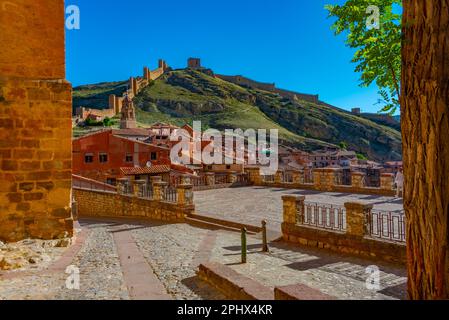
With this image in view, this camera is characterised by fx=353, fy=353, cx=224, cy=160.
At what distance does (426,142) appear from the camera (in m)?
2.93

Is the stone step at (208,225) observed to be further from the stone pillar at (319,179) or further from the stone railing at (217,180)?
the stone pillar at (319,179)

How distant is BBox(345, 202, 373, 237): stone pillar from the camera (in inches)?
349

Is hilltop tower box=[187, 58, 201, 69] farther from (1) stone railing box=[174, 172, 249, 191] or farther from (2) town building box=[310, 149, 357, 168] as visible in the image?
(1) stone railing box=[174, 172, 249, 191]

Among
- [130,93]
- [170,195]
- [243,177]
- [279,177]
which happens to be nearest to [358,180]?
[279,177]

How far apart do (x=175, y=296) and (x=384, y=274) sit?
4.59 meters

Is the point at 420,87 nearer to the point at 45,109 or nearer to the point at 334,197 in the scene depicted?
the point at 45,109

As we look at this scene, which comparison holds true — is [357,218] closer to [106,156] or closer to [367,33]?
[367,33]

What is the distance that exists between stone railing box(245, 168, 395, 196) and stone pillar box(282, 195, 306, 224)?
8.18m

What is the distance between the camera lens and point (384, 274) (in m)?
7.42

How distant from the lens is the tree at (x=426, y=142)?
2873 millimetres

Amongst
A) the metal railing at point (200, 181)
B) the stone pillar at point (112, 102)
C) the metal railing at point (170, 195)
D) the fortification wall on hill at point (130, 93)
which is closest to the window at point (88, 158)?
the metal railing at point (200, 181)

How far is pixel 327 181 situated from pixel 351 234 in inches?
420
